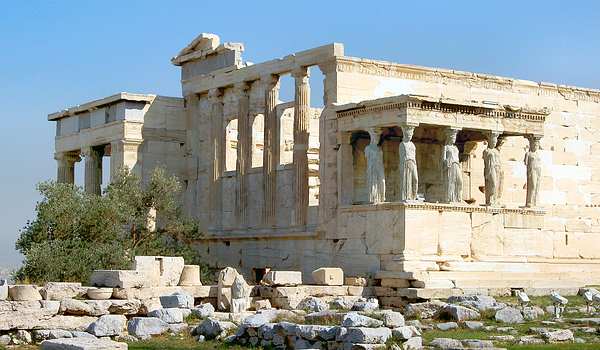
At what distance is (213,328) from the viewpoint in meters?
17.9

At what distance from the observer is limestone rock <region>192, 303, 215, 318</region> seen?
19781 mm

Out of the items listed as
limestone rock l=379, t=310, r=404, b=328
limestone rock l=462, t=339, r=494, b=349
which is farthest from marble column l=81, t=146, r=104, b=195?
limestone rock l=462, t=339, r=494, b=349

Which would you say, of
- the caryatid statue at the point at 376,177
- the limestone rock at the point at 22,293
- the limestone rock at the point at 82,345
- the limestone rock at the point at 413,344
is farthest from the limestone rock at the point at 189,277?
the limestone rock at the point at 413,344

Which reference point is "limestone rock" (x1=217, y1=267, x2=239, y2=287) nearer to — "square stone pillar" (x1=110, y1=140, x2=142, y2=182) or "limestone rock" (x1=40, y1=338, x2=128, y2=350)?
"limestone rock" (x1=40, y1=338, x2=128, y2=350)

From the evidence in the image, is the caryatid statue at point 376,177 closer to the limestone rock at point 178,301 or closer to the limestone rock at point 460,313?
the limestone rock at point 178,301

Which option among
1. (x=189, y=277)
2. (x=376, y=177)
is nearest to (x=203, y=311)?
(x=189, y=277)

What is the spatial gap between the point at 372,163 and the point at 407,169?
2.60 feet

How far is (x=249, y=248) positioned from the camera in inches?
1132

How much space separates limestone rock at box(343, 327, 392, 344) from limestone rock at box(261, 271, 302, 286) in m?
6.87

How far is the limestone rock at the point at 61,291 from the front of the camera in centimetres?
1989

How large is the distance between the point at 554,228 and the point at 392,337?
14804mm

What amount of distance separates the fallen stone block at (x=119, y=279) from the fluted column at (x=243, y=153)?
26.9 ft

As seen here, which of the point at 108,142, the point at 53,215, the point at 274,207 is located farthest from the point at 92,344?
the point at 108,142

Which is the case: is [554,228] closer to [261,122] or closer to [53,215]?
[261,122]
